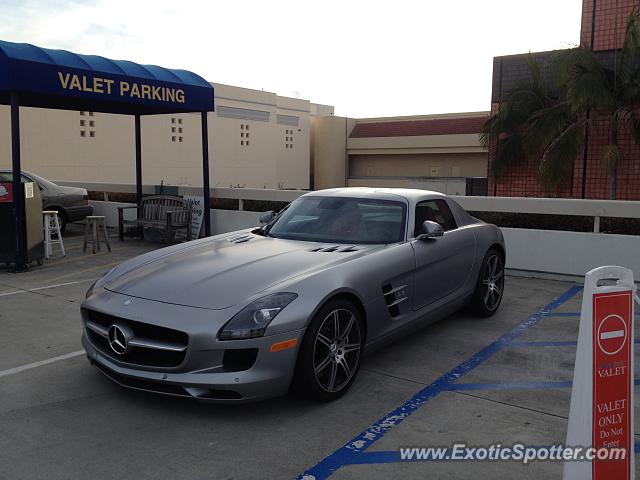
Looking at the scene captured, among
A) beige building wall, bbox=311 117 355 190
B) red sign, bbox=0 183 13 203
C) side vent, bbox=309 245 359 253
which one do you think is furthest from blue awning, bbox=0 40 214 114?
beige building wall, bbox=311 117 355 190

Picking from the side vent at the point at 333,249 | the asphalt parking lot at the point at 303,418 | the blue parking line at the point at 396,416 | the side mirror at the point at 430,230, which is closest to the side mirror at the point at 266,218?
the side vent at the point at 333,249

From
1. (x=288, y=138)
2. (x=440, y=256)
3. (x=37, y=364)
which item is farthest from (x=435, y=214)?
(x=288, y=138)

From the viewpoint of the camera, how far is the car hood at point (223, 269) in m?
4.08

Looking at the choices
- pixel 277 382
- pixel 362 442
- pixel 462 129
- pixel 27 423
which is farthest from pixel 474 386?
pixel 462 129

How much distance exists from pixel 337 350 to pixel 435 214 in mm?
2259

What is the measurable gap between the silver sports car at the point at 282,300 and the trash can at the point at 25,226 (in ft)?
15.6

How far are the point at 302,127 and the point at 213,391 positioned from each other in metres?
33.9

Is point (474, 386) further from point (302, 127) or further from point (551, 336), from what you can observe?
point (302, 127)

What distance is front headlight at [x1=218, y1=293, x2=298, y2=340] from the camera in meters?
3.76

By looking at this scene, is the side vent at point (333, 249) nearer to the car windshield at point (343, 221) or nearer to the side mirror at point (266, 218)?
the car windshield at point (343, 221)

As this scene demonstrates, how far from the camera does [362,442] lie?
12.0 feet

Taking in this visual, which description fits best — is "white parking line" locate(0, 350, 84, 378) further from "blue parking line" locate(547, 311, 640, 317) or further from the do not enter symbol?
"blue parking line" locate(547, 311, 640, 317)

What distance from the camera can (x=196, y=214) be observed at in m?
12.5

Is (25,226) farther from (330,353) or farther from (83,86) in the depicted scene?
(330,353)
